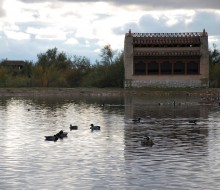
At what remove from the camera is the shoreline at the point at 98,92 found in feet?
321

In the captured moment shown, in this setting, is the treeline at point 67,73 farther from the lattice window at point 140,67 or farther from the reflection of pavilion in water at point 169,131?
the reflection of pavilion in water at point 169,131

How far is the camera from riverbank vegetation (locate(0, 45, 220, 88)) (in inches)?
4486

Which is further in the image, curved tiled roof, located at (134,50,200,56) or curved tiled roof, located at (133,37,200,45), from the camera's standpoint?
curved tiled roof, located at (133,37,200,45)

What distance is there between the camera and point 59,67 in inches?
5625

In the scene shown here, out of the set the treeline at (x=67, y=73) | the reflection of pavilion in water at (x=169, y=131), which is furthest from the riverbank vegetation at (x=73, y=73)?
the reflection of pavilion in water at (x=169, y=131)

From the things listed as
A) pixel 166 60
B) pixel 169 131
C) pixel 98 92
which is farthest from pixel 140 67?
pixel 169 131

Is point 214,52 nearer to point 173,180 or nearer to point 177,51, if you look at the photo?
point 177,51

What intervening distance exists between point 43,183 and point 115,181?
2639 mm

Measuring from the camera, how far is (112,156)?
28859 mm

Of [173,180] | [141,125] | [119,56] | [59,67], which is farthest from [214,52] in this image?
[173,180]

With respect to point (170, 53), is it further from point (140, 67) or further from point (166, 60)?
point (140, 67)

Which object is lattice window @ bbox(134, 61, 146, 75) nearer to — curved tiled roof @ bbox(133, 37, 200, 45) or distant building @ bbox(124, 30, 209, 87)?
distant building @ bbox(124, 30, 209, 87)

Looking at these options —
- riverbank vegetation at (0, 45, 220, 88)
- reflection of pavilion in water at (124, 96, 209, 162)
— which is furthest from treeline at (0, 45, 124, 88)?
reflection of pavilion in water at (124, 96, 209, 162)

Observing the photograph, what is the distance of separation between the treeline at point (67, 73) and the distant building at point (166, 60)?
4.74 meters
